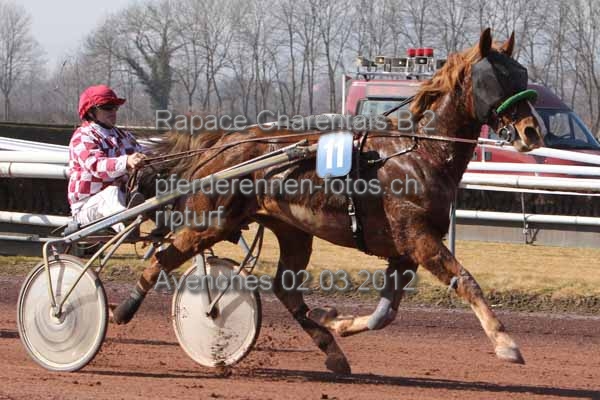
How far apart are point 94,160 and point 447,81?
2209mm

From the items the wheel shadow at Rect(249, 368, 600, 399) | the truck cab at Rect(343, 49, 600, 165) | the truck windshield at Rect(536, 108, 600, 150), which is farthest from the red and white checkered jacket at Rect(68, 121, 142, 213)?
the truck windshield at Rect(536, 108, 600, 150)

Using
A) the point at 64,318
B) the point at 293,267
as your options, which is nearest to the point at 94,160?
the point at 64,318

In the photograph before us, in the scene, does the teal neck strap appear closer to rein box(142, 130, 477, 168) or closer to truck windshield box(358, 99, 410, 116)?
rein box(142, 130, 477, 168)

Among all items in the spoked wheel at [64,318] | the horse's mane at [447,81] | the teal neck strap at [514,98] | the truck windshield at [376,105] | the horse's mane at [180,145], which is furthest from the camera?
the truck windshield at [376,105]

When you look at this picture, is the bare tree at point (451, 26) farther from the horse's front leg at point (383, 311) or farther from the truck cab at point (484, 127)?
the horse's front leg at point (383, 311)

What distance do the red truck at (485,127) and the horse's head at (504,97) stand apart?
20.6 feet

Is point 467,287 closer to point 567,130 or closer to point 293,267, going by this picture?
point 293,267

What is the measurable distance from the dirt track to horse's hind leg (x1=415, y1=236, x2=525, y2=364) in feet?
2.04

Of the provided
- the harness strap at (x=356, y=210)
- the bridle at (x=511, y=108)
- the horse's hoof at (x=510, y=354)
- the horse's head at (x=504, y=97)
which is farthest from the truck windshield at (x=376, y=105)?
the horse's hoof at (x=510, y=354)

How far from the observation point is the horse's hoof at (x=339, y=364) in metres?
6.39

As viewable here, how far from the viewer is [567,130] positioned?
13555 millimetres

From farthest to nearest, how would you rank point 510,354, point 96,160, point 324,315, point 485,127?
point 485,127
point 96,160
point 324,315
point 510,354

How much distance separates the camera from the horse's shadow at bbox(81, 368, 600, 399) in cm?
603

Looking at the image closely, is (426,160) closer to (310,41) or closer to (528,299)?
(528,299)
